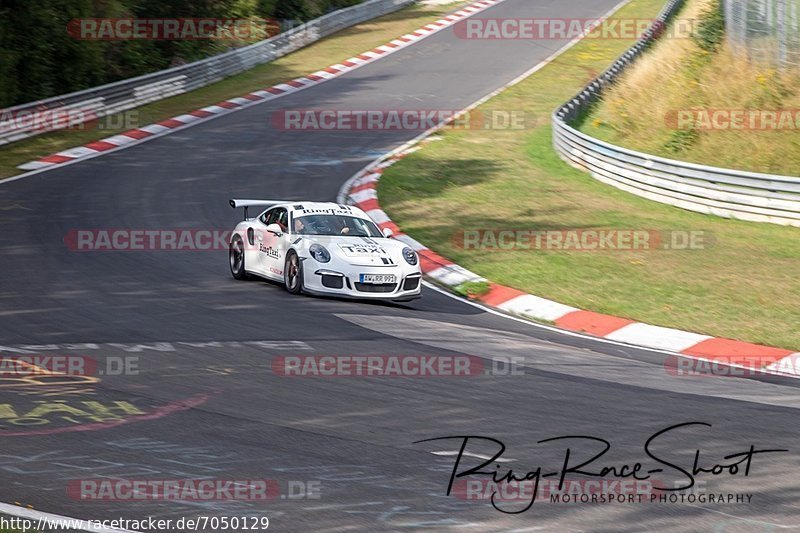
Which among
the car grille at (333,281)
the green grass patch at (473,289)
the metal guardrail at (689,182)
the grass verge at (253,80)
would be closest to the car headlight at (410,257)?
the car grille at (333,281)

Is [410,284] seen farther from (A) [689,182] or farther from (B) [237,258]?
(A) [689,182]

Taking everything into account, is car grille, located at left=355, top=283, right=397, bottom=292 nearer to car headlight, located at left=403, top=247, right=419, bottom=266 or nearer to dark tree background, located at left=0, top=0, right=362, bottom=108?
→ car headlight, located at left=403, top=247, right=419, bottom=266

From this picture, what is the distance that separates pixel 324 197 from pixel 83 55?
12135mm

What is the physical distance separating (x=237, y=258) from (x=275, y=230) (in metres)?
0.95

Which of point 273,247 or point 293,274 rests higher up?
point 273,247

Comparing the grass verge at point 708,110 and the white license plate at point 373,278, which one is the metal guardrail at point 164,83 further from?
the white license plate at point 373,278

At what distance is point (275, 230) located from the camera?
14703 mm

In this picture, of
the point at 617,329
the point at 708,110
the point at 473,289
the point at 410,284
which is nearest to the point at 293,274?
the point at 410,284

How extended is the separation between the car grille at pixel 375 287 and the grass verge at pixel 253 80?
1184 centimetres

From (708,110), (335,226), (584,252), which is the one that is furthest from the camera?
(708,110)

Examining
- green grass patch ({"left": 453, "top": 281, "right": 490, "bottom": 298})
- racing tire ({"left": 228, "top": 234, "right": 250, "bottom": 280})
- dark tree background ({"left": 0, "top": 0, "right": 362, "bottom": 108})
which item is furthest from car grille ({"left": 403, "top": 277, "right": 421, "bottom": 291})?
dark tree background ({"left": 0, "top": 0, "right": 362, "bottom": 108})

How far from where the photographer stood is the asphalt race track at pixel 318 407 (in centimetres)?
664

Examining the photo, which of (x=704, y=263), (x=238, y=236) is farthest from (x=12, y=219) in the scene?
(x=704, y=263)

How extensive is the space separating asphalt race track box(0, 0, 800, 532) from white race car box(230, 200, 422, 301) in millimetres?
270
